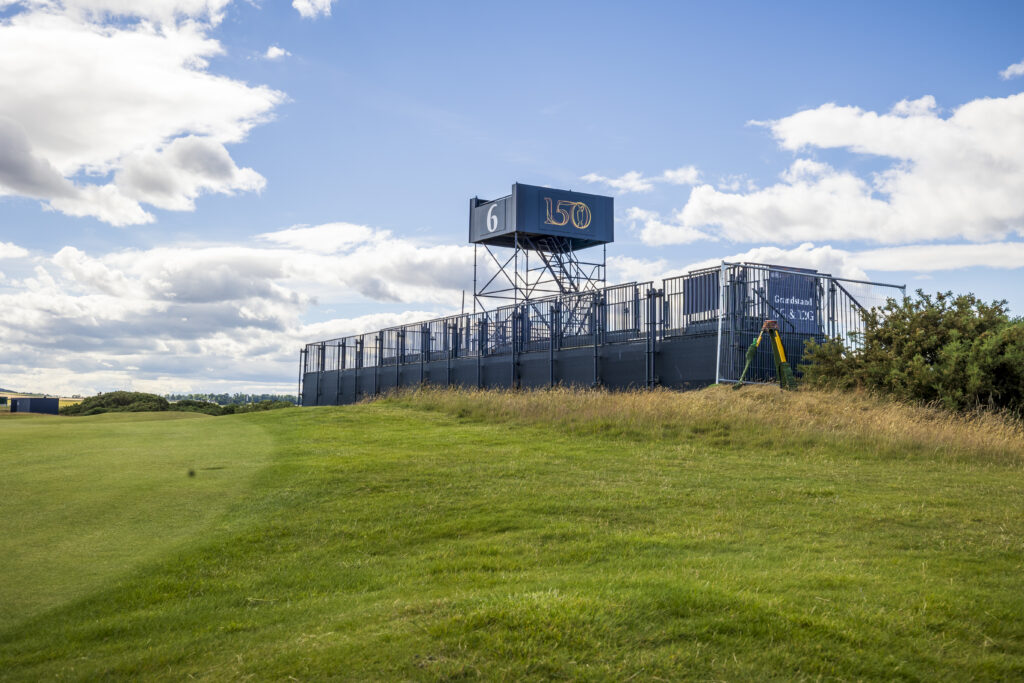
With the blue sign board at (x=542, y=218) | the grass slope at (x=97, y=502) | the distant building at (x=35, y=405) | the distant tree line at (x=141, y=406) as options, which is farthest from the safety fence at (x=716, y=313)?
the distant building at (x=35, y=405)

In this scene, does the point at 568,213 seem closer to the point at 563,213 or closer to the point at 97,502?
the point at 563,213

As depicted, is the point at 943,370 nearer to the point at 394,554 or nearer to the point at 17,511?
the point at 394,554

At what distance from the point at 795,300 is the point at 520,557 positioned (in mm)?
17155

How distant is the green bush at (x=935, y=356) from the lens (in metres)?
17.6

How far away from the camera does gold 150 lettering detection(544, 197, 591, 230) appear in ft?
129

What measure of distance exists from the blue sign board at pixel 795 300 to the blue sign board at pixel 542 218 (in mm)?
18032

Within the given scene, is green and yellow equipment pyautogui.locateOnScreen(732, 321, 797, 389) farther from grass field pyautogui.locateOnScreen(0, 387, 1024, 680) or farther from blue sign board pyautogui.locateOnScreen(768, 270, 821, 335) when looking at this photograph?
grass field pyautogui.locateOnScreen(0, 387, 1024, 680)

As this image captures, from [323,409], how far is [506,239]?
20.4 metres

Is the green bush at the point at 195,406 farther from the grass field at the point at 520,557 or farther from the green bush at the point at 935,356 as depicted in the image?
the green bush at the point at 935,356

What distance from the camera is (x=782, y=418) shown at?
15867mm

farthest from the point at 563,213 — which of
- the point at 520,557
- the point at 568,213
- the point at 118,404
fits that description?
the point at 520,557

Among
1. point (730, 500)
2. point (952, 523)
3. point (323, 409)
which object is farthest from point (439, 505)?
point (323, 409)

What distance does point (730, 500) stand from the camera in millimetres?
9914

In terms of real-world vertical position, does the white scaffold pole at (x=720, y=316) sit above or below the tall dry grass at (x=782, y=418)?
above
